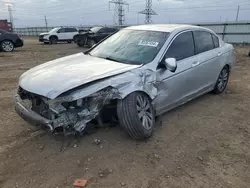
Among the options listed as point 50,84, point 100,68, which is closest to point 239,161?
point 100,68

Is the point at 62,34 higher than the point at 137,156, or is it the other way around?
the point at 137,156

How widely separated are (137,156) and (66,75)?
1392 mm

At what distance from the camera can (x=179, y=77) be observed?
4000 millimetres

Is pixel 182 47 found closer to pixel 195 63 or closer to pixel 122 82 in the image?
pixel 195 63

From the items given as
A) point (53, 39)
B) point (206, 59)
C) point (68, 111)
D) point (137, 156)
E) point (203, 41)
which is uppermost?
point (203, 41)

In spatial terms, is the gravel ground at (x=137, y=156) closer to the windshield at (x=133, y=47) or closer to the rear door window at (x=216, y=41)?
the windshield at (x=133, y=47)

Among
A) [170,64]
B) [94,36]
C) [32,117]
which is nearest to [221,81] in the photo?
[170,64]

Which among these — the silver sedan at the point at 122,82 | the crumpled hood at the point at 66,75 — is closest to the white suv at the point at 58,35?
the silver sedan at the point at 122,82

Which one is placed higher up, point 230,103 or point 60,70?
point 60,70

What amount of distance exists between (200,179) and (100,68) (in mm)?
1890

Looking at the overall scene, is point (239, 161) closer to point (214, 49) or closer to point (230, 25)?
point (214, 49)

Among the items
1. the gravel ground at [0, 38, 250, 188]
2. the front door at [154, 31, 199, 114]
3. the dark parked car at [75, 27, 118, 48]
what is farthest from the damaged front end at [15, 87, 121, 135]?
the dark parked car at [75, 27, 118, 48]

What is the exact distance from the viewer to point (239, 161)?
3.15 metres

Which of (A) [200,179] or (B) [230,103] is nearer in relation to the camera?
(A) [200,179]
